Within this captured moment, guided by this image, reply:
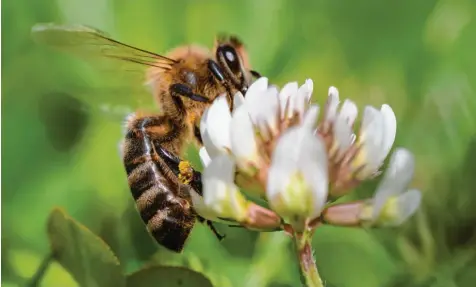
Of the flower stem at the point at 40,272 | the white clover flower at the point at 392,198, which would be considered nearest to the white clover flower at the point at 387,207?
the white clover flower at the point at 392,198

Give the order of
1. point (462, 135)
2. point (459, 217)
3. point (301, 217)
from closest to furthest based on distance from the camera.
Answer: point (301, 217) < point (459, 217) < point (462, 135)

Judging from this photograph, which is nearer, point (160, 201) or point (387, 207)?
point (387, 207)

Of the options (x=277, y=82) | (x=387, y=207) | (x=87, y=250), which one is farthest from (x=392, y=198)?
(x=277, y=82)

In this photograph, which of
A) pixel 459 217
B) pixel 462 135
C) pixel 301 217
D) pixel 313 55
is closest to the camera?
pixel 301 217

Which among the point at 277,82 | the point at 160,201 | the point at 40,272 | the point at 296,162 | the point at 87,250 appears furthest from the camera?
the point at 277,82

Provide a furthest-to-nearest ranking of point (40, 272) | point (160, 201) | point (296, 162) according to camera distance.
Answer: point (40, 272), point (160, 201), point (296, 162)

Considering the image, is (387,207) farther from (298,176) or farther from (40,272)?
(40,272)

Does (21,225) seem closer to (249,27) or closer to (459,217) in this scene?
(249,27)

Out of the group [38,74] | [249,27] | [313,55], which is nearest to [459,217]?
[313,55]
